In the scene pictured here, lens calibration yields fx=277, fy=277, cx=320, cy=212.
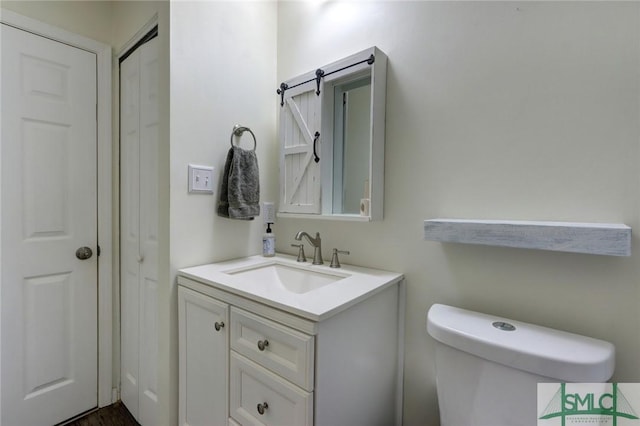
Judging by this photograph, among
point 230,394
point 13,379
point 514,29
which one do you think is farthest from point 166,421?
point 514,29

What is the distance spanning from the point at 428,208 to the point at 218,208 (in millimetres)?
931

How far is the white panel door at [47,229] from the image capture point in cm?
125

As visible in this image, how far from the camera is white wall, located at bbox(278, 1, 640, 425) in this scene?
769 millimetres

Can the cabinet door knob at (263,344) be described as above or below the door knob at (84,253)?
below

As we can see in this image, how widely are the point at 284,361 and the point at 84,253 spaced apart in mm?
1338

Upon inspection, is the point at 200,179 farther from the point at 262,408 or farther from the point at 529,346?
the point at 529,346

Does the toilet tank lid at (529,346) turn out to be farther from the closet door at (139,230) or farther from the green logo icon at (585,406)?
the closet door at (139,230)

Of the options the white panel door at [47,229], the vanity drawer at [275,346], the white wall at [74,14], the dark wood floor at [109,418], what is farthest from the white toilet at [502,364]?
the white wall at [74,14]

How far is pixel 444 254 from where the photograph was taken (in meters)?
1.04

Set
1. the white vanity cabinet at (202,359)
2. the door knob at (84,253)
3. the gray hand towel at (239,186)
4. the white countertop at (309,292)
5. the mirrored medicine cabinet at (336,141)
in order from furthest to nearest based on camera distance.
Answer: the door knob at (84,253) → the gray hand towel at (239,186) → the mirrored medicine cabinet at (336,141) → the white vanity cabinet at (202,359) → the white countertop at (309,292)

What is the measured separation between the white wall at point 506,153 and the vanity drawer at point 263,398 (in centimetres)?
56

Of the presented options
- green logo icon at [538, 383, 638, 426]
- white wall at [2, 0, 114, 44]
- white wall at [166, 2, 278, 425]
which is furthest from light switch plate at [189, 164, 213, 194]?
green logo icon at [538, 383, 638, 426]

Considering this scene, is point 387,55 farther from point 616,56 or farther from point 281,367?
point 281,367

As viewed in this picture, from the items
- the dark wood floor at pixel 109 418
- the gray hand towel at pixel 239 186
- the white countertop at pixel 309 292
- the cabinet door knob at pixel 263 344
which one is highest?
the gray hand towel at pixel 239 186
